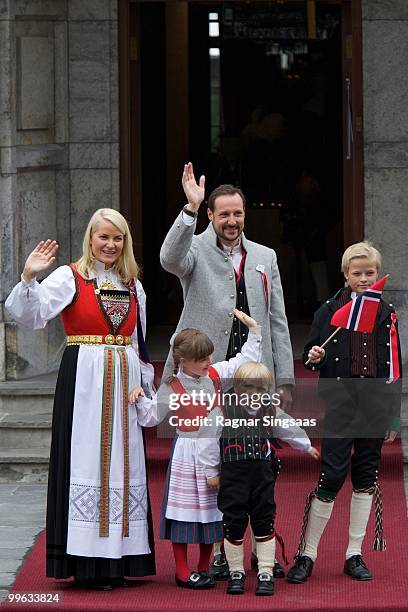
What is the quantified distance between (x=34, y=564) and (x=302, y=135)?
397 inches

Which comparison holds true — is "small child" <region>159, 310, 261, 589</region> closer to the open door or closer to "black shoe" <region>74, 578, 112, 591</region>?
"black shoe" <region>74, 578, 112, 591</region>

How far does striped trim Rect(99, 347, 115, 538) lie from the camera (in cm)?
716

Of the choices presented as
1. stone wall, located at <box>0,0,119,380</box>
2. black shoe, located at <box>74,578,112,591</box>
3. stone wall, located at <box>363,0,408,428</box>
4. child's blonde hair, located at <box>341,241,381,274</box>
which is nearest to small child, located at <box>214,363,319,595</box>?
black shoe, located at <box>74,578,112,591</box>

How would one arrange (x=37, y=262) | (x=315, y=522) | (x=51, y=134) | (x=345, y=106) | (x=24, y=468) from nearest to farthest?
(x=37, y=262), (x=315, y=522), (x=24, y=468), (x=51, y=134), (x=345, y=106)

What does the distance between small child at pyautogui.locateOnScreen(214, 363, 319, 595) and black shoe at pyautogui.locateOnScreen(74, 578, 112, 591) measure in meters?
0.59

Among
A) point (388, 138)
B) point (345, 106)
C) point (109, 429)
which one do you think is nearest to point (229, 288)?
point (109, 429)

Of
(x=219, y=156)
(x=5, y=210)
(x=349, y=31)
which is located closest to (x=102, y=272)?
(x=5, y=210)

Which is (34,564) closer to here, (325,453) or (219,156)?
(325,453)

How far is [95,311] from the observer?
7250 millimetres

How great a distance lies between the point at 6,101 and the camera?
34.7 ft

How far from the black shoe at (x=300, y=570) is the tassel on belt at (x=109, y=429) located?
2.72 feet

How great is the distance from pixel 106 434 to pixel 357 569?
4.57 feet

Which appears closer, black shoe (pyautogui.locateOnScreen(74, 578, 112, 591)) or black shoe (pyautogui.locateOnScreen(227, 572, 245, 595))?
black shoe (pyautogui.locateOnScreen(227, 572, 245, 595))

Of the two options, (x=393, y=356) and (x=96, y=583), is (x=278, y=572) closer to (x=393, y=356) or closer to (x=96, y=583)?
(x=96, y=583)
